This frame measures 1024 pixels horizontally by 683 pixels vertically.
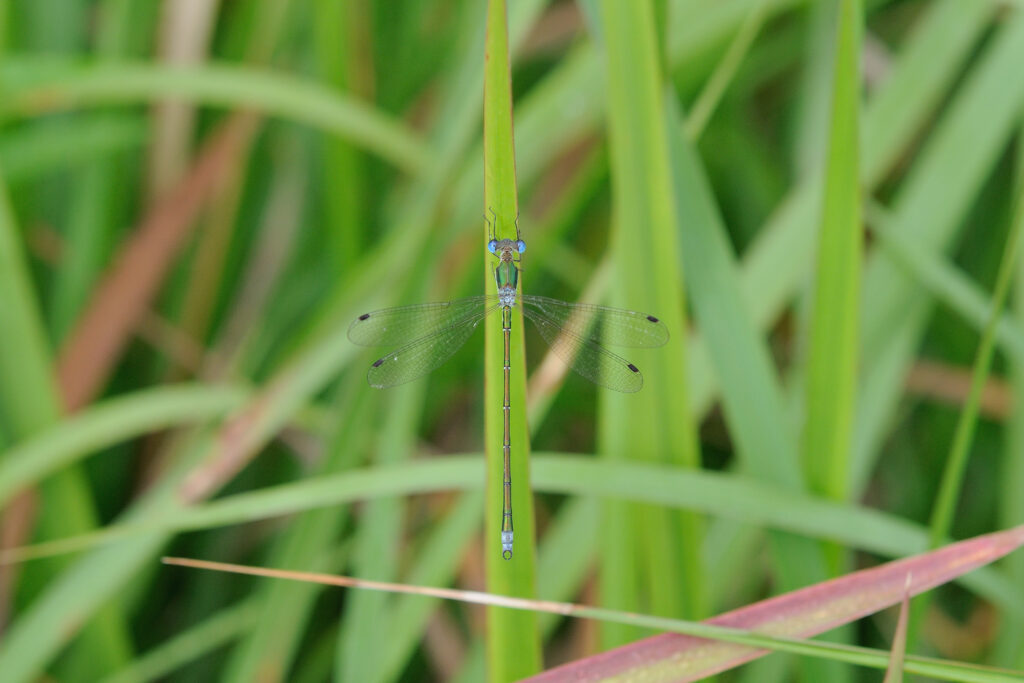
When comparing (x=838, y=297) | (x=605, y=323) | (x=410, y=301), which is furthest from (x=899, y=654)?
(x=410, y=301)

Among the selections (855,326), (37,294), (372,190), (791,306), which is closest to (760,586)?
(791,306)

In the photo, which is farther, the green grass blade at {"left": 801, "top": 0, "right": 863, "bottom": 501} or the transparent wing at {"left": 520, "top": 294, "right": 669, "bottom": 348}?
the transparent wing at {"left": 520, "top": 294, "right": 669, "bottom": 348}

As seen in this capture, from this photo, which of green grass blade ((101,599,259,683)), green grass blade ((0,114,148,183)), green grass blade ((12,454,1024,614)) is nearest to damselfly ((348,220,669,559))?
green grass blade ((12,454,1024,614))

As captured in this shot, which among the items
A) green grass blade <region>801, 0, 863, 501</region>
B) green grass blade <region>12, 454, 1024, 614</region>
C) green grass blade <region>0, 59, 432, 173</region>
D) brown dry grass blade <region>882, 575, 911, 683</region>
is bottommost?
brown dry grass blade <region>882, 575, 911, 683</region>

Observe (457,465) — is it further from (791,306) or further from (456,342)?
(791,306)

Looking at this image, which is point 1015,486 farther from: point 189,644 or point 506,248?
point 189,644

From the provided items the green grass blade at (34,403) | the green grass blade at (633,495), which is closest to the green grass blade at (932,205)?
the green grass blade at (633,495)

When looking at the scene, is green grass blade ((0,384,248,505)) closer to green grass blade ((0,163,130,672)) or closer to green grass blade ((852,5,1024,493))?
green grass blade ((0,163,130,672))

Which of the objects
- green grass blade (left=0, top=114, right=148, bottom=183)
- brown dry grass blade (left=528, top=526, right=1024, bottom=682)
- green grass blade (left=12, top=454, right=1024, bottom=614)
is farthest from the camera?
green grass blade (left=0, top=114, right=148, bottom=183)
